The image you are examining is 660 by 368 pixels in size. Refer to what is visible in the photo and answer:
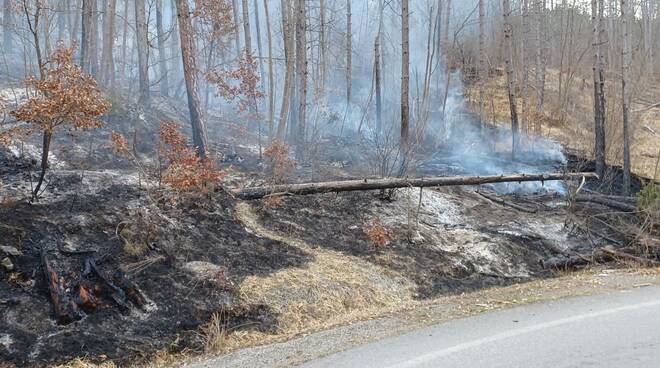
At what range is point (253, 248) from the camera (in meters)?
8.94

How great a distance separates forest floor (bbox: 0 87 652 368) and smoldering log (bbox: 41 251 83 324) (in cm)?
8

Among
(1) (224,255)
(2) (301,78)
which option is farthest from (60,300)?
(2) (301,78)

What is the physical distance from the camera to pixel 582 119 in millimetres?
23312

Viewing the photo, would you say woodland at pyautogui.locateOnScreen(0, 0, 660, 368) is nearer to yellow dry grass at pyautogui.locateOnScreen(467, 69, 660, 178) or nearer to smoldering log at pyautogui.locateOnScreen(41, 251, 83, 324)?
smoldering log at pyautogui.locateOnScreen(41, 251, 83, 324)

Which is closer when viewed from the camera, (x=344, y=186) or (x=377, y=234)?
(x=377, y=234)

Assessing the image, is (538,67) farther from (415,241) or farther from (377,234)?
(377,234)

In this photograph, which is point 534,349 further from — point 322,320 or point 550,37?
→ point 550,37

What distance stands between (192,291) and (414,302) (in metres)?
3.33

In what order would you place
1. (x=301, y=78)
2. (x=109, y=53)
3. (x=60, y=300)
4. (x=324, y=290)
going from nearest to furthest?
(x=60, y=300) → (x=324, y=290) → (x=301, y=78) → (x=109, y=53)

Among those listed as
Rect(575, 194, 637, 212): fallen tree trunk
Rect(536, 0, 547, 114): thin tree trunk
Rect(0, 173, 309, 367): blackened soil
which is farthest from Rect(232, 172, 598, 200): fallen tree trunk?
Rect(536, 0, 547, 114): thin tree trunk

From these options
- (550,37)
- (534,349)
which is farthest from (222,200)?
(550,37)

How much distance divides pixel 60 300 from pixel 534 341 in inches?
207

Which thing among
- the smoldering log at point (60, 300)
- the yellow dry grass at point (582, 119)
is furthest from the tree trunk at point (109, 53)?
the yellow dry grass at point (582, 119)

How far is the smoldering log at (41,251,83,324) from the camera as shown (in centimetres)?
615
